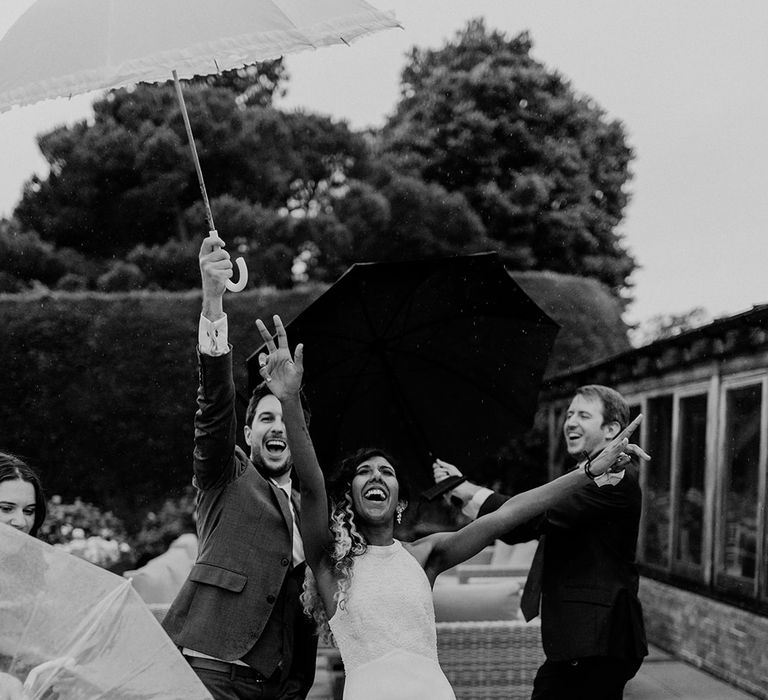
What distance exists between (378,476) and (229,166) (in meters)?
19.3

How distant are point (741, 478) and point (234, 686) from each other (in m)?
5.37

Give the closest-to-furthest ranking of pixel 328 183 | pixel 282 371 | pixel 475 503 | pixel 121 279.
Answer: pixel 282 371, pixel 475 503, pixel 121 279, pixel 328 183

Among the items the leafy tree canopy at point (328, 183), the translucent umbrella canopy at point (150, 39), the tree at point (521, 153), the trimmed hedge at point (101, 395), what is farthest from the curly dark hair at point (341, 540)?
the tree at point (521, 153)

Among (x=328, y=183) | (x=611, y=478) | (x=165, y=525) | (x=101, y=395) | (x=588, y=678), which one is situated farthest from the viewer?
(x=328, y=183)

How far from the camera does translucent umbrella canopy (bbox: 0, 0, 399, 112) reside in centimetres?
289

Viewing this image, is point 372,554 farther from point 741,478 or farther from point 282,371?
point 741,478

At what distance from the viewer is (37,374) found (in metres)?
13.8

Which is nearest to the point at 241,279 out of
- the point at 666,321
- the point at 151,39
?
the point at 151,39

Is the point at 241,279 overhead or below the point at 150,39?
below

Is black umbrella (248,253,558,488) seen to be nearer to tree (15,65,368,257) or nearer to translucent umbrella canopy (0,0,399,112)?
translucent umbrella canopy (0,0,399,112)

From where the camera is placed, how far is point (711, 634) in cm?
770

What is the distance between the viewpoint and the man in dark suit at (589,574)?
11.9ft

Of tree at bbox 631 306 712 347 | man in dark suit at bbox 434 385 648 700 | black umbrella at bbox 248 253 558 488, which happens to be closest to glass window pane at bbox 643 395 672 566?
black umbrella at bbox 248 253 558 488

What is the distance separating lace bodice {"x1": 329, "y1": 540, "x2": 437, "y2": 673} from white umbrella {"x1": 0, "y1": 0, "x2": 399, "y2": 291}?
0.88 meters
